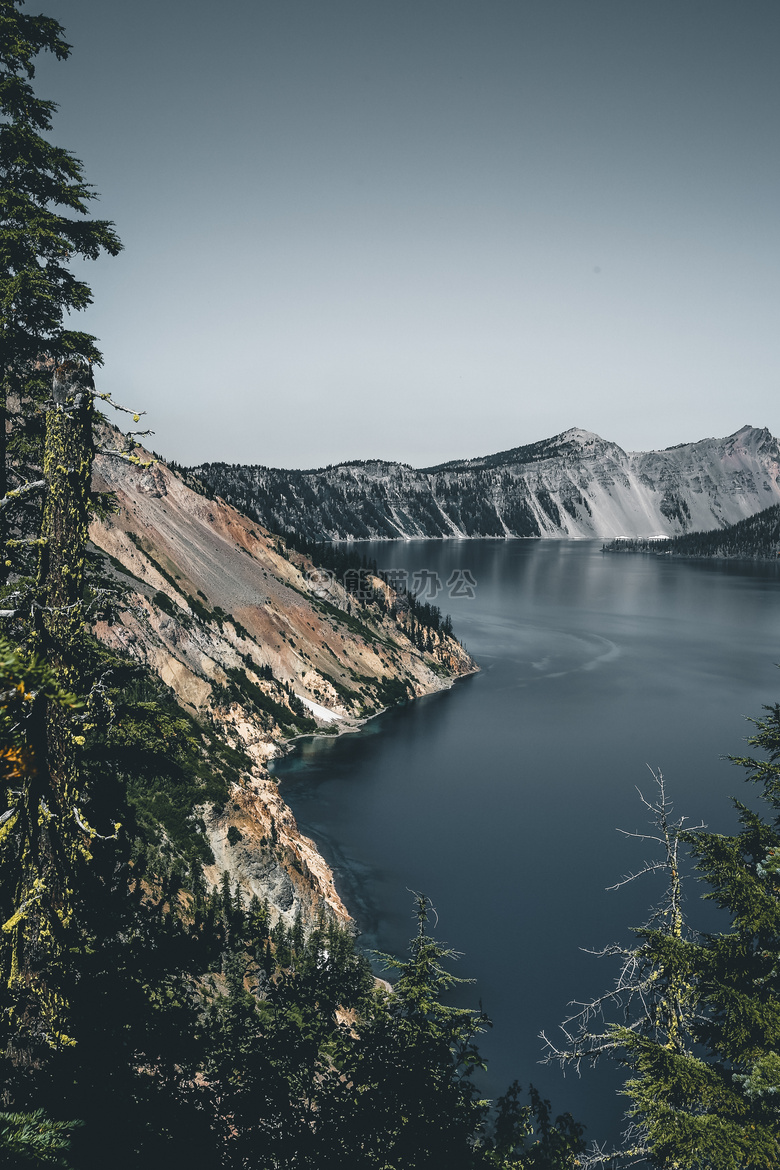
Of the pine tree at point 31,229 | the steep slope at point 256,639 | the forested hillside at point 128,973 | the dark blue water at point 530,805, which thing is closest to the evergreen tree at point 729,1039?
the forested hillside at point 128,973

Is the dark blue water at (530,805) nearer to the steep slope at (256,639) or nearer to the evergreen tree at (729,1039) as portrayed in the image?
the steep slope at (256,639)

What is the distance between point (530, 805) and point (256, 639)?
39.5 m

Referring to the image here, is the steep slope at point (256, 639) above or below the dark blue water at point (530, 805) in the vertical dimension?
above

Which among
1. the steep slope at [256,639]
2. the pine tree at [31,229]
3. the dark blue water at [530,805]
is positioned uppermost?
the pine tree at [31,229]

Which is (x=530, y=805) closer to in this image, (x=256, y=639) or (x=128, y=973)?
(x=256, y=639)

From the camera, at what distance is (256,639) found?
274 ft

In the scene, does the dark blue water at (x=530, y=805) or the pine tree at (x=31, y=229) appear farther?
the dark blue water at (x=530, y=805)

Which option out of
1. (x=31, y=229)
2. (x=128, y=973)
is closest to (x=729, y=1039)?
(x=128, y=973)

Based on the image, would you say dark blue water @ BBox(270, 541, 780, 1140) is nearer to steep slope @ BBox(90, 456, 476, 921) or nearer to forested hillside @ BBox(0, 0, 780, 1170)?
steep slope @ BBox(90, 456, 476, 921)

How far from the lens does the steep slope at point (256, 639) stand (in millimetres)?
43281

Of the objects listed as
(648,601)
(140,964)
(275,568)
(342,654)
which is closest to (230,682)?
(342,654)

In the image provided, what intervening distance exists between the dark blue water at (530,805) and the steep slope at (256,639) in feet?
18.0

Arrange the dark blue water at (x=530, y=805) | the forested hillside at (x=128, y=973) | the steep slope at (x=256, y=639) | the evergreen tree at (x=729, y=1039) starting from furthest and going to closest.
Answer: the steep slope at (x=256, y=639) → the dark blue water at (x=530, y=805) → the evergreen tree at (x=729, y=1039) → the forested hillside at (x=128, y=973)

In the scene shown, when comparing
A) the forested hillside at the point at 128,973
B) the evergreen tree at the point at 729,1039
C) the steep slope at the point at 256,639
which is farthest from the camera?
the steep slope at the point at 256,639
